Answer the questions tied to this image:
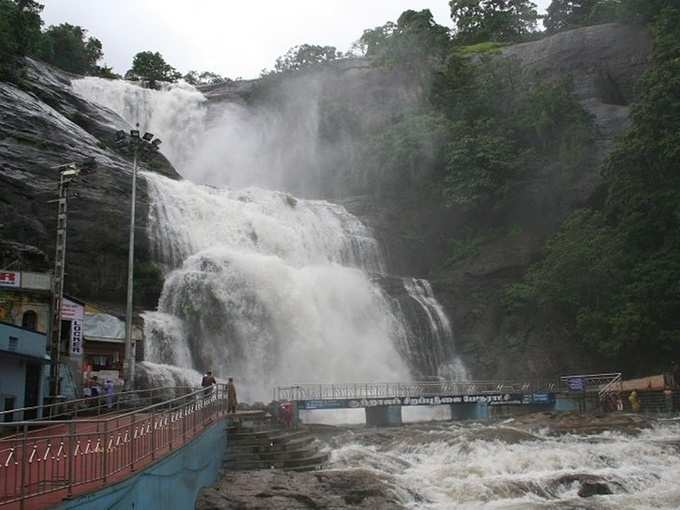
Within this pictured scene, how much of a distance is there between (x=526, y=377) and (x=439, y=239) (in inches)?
572

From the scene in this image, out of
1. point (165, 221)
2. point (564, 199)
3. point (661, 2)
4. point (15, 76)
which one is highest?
point (661, 2)

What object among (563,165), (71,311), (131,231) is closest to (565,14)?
(563,165)

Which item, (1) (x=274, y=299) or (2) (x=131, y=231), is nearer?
(2) (x=131, y=231)

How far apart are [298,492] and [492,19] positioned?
8036 cm

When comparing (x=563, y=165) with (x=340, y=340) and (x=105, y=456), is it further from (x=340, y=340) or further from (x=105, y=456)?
(x=105, y=456)

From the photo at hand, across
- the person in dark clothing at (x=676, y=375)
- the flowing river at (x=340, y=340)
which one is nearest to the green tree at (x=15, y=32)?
the flowing river at (x=340, y=340)

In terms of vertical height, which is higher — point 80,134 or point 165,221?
point 80,134

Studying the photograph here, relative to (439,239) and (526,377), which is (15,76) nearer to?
(439,239)

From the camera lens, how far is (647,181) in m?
40.6

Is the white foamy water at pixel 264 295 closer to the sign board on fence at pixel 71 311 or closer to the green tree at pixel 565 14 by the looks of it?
the sign board on fence at pixel 71 311

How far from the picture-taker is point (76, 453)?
8.82m

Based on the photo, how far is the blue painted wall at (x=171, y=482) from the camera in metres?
9.00

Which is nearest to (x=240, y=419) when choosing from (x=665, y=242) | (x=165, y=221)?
(x=165, y=221)

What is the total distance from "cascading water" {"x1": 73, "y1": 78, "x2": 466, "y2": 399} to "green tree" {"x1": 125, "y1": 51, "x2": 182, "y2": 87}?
102 feet
